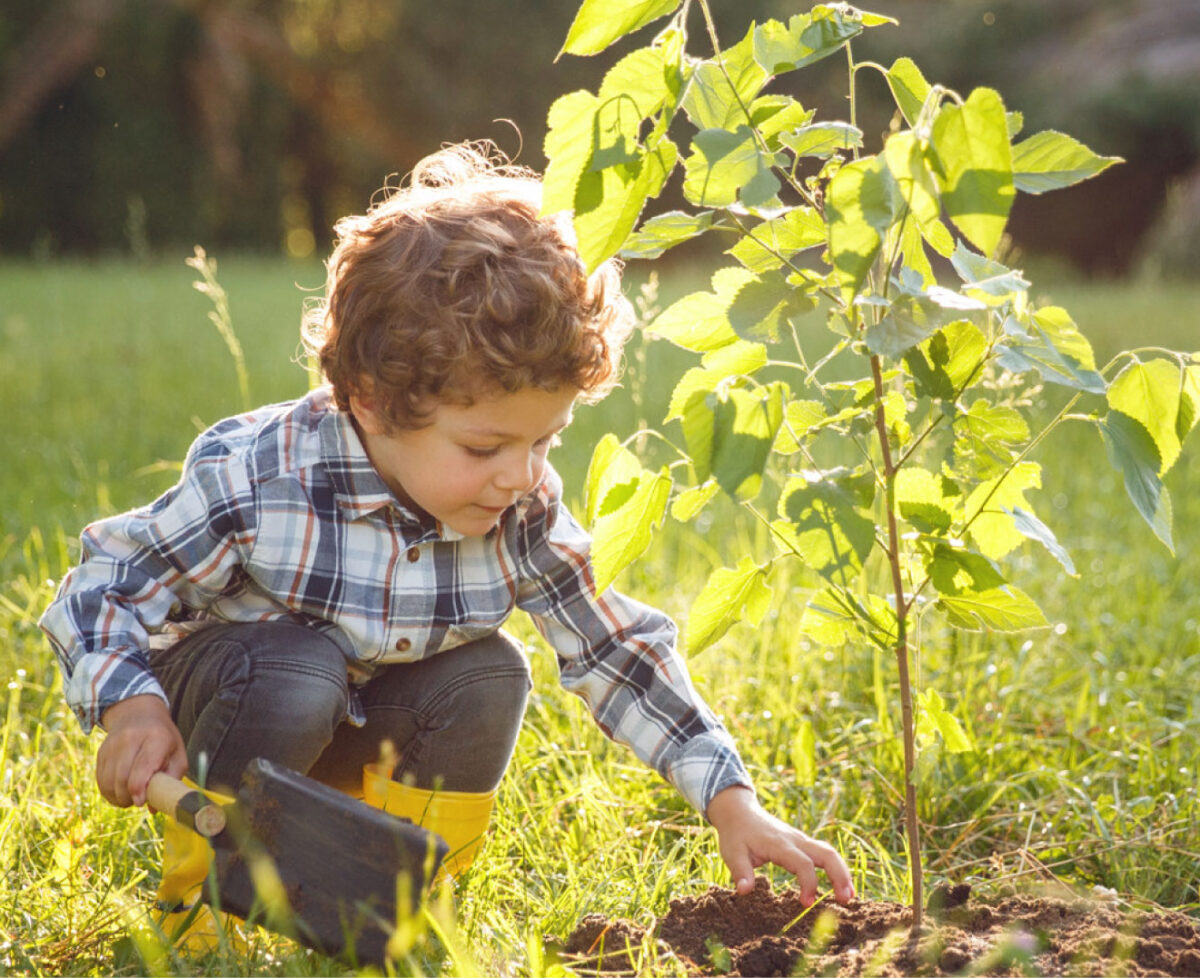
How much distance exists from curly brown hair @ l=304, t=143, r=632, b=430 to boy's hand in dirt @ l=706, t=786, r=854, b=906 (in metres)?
0.58

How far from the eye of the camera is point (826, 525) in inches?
46.3

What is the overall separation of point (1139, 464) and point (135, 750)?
1.12m

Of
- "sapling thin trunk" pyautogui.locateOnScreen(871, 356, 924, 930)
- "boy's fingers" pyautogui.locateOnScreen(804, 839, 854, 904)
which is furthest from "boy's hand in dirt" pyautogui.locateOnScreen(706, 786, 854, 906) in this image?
"sapling thin trunk" pyautogui.locateOnScreen(871, 356, 924, 930)

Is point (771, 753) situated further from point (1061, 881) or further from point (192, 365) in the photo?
point (192, 365)

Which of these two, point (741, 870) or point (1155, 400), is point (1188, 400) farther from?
point (741, 870)

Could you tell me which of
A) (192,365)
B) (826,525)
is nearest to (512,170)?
(826,525)

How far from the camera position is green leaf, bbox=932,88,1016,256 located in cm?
94

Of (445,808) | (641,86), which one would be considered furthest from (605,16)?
(445,808)

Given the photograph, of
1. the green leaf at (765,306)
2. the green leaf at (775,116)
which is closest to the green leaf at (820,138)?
the green leaf at (775,116)

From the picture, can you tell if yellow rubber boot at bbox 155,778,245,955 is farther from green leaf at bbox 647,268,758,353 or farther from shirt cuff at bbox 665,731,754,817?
green leaf at bbox 647,268,758,353

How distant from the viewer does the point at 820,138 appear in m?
1.20

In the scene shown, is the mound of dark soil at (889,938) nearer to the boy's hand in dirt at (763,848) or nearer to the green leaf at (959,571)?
the boy's hand in dirt at (763,848)

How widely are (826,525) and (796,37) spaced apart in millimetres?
446

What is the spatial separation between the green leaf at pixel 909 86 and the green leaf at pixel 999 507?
0.37 meters
